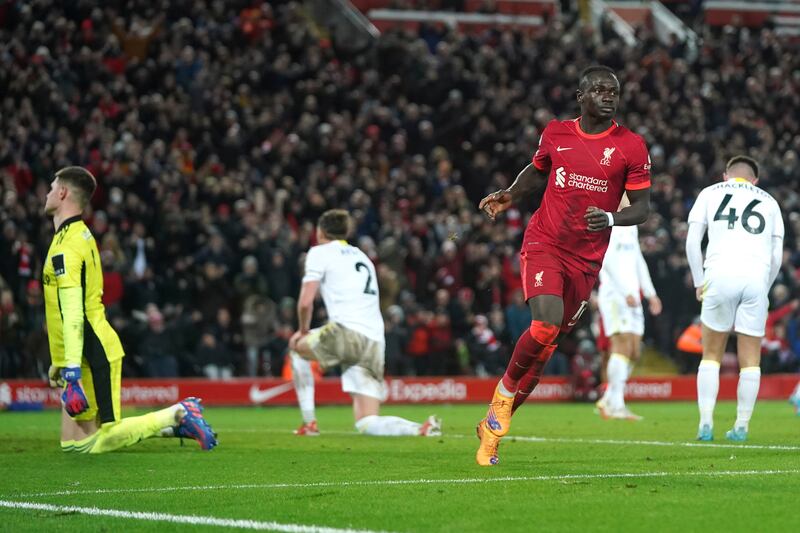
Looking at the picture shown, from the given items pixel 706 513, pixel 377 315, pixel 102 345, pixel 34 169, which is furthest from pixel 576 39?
pixel 706 513

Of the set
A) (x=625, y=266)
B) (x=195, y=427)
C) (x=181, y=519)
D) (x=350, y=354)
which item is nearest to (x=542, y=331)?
(x=195, y=427)

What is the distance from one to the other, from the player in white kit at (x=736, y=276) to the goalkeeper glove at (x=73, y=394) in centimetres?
516

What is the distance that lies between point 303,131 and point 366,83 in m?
3.37

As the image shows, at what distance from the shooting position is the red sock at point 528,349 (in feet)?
28.8

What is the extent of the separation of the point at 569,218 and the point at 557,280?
448 millimetres

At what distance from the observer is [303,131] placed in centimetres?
2516

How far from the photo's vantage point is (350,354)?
12930 millimetres

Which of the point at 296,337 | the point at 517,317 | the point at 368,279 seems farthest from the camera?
the point at 517,317

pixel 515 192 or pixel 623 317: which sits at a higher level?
pixel 515 192

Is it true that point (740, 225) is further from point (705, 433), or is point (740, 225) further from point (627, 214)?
point (627, 214)

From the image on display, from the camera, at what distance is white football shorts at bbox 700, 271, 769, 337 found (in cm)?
1132

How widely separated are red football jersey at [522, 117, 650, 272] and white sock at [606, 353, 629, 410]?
755 centimetres

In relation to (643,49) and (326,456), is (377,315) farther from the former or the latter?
(643,49)

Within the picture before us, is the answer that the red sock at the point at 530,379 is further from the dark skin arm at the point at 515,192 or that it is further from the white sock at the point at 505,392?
the dark skin arm at the point at 515,192
